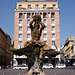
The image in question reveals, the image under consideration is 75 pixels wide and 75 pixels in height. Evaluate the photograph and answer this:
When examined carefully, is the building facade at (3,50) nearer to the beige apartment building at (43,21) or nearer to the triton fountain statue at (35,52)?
the beige apartment building at (43,21)

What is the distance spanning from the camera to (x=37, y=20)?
52.8 ft

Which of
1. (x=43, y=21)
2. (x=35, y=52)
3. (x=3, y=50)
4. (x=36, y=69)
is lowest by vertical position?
(x=36, y=69)

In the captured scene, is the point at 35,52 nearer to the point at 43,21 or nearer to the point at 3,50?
the point at 43,21

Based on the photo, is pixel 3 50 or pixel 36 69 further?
pixel 3 50

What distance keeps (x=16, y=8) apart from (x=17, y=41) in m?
12.0

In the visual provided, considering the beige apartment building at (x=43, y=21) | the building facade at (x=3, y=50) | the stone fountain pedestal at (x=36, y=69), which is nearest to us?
the stone fountain pedestal at (x=36, y=69)

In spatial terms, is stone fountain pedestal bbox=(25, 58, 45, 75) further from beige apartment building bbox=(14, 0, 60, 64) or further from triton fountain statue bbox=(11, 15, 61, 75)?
beige apartment building bbox=(14, 0, 60, 64)

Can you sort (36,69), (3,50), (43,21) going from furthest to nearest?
(3,50) < (43,21) < (36,69)

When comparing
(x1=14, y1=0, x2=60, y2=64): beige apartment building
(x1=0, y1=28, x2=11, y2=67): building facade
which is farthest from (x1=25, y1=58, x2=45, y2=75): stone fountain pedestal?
(x1=0, y1=28, x2=11, y2=67): building facade

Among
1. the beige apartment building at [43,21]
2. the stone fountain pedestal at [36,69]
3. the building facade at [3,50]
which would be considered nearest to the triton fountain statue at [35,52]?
the stone fountain pedestal at [36,69]

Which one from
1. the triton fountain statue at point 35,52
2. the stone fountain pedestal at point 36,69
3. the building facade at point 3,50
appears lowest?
the stone fountain pedestal at point 36,69

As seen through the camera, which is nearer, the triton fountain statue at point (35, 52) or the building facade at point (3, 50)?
the triton fountain statue at point (35, 52)

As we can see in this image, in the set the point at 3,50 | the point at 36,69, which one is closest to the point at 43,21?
the point at 3,50

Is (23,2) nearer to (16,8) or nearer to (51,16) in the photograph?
(16,8)
